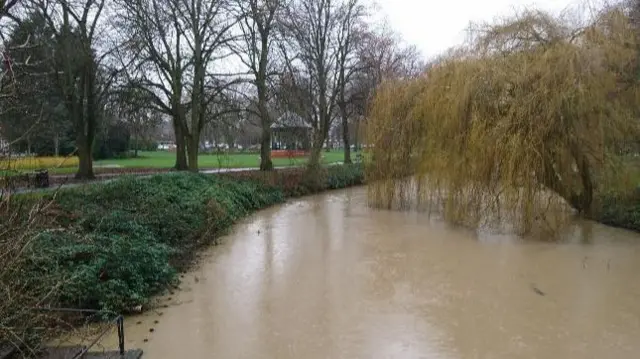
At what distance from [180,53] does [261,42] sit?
155 inches

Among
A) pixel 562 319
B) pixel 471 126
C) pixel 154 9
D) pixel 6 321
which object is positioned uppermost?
pixel 154 9

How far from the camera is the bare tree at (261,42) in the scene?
61.2 ft

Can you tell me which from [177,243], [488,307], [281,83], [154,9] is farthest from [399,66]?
[488,307]

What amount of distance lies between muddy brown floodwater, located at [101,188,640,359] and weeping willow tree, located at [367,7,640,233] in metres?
1.10

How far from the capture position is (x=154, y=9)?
1716 centimetres

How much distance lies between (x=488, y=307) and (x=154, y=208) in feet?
24.9

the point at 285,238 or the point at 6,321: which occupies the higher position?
the point at 6,321

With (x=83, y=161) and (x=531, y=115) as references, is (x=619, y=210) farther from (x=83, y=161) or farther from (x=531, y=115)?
(x=83, y=161)

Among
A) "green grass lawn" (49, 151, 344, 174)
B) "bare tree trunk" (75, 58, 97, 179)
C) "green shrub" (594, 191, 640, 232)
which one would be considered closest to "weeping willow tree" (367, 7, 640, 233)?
"green shrub" (594, 191, 640, 232)

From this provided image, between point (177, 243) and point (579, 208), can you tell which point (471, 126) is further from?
point (177, 243)

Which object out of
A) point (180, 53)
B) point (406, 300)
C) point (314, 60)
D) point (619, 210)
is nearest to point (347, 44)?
point (314, 60)

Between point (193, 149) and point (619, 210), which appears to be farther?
point (193, 149)

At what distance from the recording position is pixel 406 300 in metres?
7.13

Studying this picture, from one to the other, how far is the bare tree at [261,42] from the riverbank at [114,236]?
421 cm
